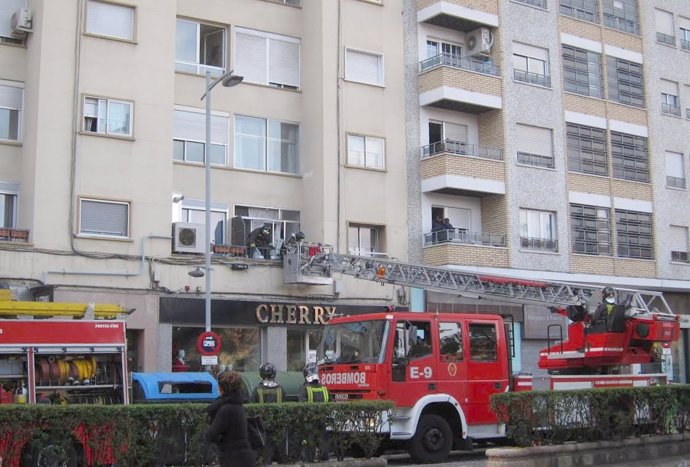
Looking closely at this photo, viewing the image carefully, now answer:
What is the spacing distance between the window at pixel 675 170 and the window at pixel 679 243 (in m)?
1.59

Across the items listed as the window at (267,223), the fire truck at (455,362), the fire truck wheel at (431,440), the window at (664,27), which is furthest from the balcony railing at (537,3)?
the fire truck wheel at (431,440)

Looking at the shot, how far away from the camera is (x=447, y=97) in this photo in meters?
27.5

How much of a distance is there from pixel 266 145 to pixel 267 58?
2.52m

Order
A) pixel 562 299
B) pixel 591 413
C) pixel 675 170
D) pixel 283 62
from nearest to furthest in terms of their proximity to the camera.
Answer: pixel 591 413
pixel 562 299
pixel 283 62
pixel 675 170

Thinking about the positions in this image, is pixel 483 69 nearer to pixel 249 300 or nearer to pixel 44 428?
pixel 249 300

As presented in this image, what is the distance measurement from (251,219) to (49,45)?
682cm

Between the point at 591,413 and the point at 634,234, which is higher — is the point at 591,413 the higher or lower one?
the lower one

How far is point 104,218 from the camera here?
2248 cm

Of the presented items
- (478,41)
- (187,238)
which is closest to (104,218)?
(187,238)

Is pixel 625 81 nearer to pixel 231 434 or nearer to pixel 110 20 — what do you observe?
pixel 110 20

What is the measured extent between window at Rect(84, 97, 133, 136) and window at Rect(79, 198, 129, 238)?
5.75 feet

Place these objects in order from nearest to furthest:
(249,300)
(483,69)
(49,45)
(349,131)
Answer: (49,45), (249,300), (349,131), (483,69)

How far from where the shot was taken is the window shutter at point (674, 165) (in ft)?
111

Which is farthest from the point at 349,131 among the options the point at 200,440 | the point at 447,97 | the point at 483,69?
the point at 200,440
